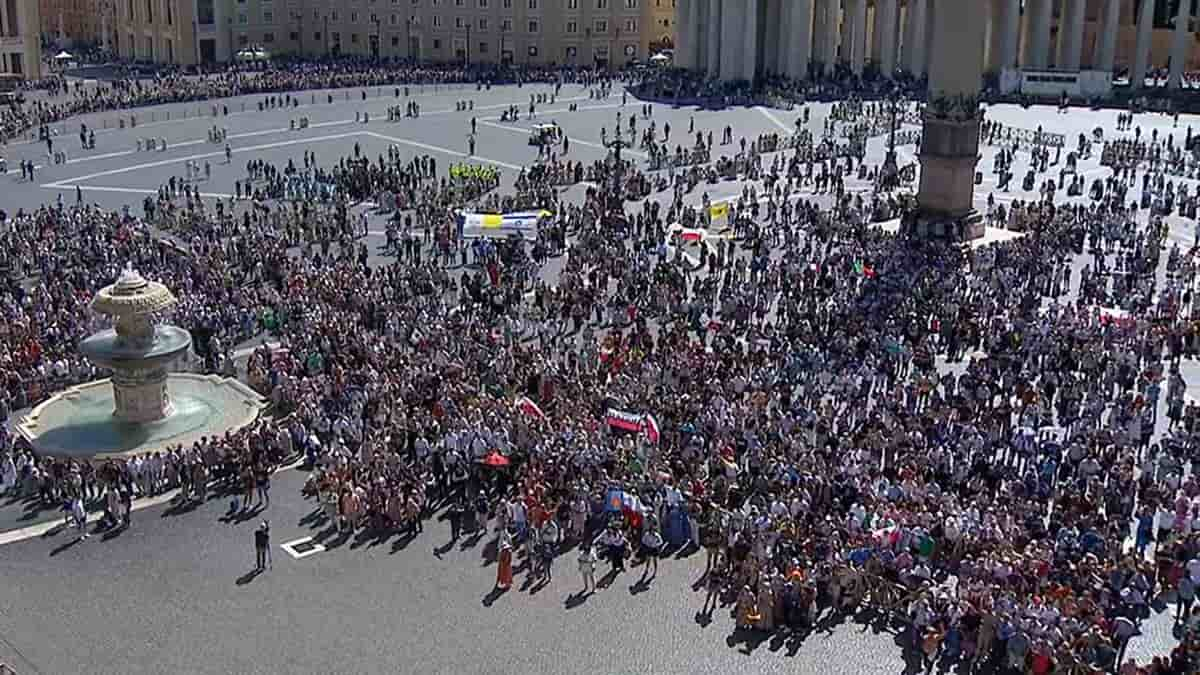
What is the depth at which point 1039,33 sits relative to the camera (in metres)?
96.7

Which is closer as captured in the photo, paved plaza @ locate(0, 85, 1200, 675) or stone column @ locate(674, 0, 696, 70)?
paved plaza @ locate(0, 85, 1200, 675)

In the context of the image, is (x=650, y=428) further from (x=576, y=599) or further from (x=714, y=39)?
(x=714, y=39)

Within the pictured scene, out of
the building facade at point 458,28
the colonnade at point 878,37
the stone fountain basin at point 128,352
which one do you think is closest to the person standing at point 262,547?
the stone fountain basin at point 128,352

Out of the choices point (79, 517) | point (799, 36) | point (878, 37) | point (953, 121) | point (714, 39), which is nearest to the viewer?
point (79, 517)

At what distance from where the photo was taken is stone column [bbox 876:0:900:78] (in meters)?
103

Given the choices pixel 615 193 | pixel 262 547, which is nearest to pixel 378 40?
pixel 615 193

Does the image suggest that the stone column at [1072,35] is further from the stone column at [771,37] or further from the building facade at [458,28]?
the building facade at [458,28]

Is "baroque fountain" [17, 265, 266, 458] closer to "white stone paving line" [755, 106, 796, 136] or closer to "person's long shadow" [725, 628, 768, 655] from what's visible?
"person's long shadow" [725, 628, 768, 655]

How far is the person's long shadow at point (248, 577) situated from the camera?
22.4 m

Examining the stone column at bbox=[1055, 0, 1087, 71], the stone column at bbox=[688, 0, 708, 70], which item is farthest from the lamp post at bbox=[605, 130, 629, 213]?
the stone column at bbox=[1055, 0, 1087, 71]

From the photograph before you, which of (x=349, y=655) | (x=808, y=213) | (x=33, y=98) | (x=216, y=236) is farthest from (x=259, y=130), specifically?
(x=349, y=655)

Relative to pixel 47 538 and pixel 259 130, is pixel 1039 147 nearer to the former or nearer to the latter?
pixel 259 130

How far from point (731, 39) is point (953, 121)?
50.3 m

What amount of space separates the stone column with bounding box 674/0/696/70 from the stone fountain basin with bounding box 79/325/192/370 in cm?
7700
